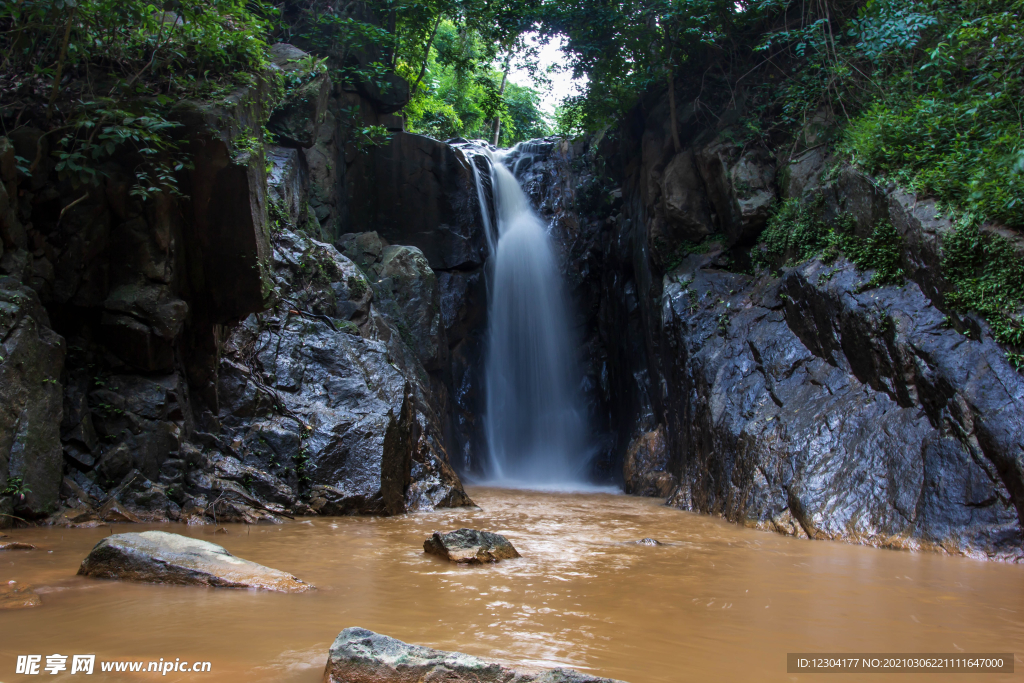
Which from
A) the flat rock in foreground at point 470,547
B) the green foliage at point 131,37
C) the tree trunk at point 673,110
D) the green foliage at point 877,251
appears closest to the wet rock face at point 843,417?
the green foliage at point 877,251

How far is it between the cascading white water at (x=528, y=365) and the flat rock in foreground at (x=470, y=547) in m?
12.4

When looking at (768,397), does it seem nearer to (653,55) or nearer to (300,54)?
(653,55)

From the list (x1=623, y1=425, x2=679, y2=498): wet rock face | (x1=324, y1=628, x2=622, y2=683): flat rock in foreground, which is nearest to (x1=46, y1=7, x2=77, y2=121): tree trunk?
(x1=324, y1=628, x2=622, y2=683): flat rock in foreground

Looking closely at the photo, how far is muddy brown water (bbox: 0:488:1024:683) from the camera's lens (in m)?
2.87

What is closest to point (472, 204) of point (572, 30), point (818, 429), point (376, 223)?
point (376, 223)

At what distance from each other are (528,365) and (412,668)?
16.8m

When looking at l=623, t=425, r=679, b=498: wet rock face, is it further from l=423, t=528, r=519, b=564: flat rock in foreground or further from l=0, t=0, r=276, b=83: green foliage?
l=0, t=0, r=276, b=83: green foliage

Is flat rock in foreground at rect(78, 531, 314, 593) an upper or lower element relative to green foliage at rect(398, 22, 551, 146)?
lower

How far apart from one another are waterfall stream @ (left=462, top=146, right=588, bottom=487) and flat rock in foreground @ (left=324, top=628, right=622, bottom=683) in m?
15.6

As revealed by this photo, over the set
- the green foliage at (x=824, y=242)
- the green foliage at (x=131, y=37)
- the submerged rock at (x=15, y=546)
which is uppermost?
the green foliage at (x=131, y=37)

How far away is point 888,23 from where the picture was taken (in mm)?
11023

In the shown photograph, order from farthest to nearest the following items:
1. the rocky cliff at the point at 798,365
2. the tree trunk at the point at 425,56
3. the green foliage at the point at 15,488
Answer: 1. the tree trunk at the point at 425,56
2. the rocky cliff at the point at 798,365
3. the green foliage at the point at 15,488

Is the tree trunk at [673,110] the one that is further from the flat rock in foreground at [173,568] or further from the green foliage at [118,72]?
the flat rock in foreground at [173,568]

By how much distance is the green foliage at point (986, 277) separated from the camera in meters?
7.37
